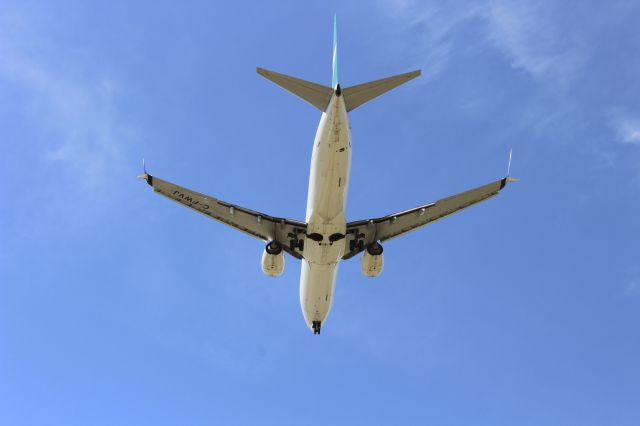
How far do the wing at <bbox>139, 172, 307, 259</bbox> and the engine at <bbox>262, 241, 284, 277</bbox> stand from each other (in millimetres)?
743

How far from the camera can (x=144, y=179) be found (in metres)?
38.1

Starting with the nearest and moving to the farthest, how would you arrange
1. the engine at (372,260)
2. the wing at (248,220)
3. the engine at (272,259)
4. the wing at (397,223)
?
1. the wing at (248,220)
2. the engine at (272,259)
3. the engine at (372,260)
4. the wing at (397,223)

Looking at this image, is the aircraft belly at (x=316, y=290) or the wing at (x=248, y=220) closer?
the wing at (x=248, y=220)

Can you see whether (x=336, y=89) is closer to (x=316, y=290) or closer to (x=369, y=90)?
(x=369, y=90)

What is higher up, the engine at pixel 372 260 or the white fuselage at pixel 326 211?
the engine at pixel 372 260

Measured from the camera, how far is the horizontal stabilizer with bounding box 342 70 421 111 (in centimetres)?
3212

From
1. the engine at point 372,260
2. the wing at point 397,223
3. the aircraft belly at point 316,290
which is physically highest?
the wing at point 397,223

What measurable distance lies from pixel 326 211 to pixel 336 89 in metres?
6.91

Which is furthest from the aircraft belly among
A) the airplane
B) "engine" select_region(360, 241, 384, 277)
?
"engine" select_region(360, 241, 384, 277)

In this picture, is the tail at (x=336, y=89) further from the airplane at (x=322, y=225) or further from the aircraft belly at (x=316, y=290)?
the aircraft belly at (x=316, y=290)

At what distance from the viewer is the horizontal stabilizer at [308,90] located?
32.2 m

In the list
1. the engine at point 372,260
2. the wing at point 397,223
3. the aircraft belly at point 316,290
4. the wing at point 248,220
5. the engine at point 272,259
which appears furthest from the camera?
the wing at point 397,223

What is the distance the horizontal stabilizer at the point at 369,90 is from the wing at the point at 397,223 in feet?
31.7

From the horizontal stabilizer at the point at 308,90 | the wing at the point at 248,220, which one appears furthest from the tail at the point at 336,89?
the wing at the point at 248,220
